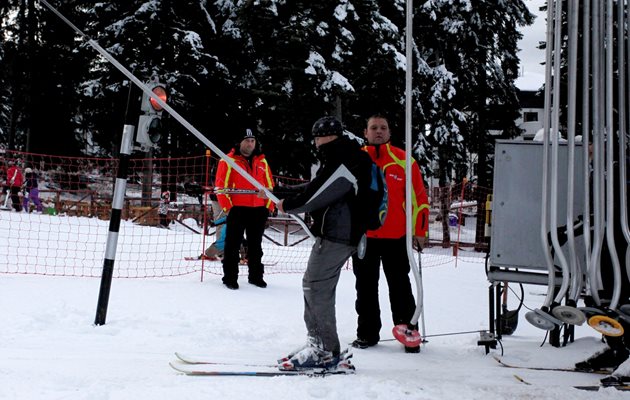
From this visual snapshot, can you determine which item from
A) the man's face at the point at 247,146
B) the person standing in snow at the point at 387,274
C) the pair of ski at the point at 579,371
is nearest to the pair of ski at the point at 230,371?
the person standing in snow at the point at 387,274

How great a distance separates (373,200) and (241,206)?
9.78 feet

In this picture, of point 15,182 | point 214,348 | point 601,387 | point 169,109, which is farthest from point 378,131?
point 15,182

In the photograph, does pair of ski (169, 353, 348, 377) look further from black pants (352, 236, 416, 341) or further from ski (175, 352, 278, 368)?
black pants (352, 236, 416, 341)

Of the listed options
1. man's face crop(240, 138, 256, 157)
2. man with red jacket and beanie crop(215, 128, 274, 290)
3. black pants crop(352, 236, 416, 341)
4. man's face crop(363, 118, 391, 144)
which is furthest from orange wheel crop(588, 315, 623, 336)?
man's face crop(240, 138, 256, 157)

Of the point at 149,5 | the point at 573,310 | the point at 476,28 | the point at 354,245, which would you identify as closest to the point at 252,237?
the point at 354,245

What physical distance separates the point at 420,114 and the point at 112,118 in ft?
34.8

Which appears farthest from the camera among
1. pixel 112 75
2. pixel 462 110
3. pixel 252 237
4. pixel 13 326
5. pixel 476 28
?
pixel 462 110

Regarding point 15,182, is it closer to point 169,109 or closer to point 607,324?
point 169,109

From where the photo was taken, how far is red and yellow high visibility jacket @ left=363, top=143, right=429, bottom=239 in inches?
181

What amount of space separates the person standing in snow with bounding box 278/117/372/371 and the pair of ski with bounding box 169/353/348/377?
0.26 ft

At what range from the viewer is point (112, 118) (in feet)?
68.0

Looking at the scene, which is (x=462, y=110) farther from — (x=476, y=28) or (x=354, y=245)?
(x=354, y=245)

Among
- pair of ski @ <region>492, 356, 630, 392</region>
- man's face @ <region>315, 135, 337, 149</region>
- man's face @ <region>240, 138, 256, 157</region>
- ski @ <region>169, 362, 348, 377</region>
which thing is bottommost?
ski @ <region>169, 362, 348, 377</region>

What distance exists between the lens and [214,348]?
4297 mm
